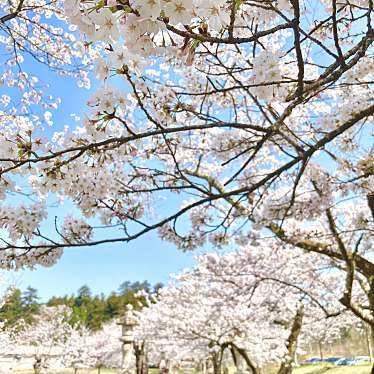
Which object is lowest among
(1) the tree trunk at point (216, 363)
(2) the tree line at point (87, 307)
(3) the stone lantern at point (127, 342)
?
(1) the tree trunk at point (216, 363)

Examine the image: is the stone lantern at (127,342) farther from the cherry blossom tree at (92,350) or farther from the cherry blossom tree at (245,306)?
the cherry blossom tree at (92,350)

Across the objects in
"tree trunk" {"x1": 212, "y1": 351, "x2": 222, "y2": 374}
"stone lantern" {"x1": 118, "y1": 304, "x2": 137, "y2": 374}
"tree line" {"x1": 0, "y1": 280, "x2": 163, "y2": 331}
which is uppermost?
"tree line" {"x1": 0, "y1": 280, "x2": 163, "y2": 331}

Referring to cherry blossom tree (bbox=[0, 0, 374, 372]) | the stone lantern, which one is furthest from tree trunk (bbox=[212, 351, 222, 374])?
cherry blossom tree (bbox=[0, 0, 374, 372])

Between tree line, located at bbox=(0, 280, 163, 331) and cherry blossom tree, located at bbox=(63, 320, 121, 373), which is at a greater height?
tree line, located at bbox=(0, 280, 163, 331)

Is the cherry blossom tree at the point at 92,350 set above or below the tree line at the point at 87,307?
below

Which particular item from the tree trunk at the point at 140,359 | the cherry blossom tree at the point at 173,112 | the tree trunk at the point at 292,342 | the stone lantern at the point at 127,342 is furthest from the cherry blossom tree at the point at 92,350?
the cherry blossom tree at the point at 173,112

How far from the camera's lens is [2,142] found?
69.0 inches

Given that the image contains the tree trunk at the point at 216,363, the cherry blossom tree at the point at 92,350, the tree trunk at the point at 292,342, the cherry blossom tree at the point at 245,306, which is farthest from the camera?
the cherry blossom tree at the point at 92,350

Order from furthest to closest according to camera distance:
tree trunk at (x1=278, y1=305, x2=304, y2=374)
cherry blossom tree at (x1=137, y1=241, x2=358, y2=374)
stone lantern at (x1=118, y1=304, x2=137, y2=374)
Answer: cherry blossom tree at (x1=137, y1=241, x2=358, y2=374) < tree trunk at (x1=278, y1=305, x2=304, y2=374) < stone lantern at (x1=118, y1=304, x2=137, y2=374)

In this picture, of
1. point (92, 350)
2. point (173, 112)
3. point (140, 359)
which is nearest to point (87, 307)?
point (92, 350)

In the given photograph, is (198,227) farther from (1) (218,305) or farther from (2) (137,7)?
(1) (218,305)

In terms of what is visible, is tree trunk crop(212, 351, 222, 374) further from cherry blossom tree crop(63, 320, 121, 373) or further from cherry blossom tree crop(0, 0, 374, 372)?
cherry blossom tree crop(63, 320, 121, 373)

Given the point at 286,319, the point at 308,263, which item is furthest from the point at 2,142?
the point at 286,319

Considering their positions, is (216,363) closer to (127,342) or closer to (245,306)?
(245,306)
